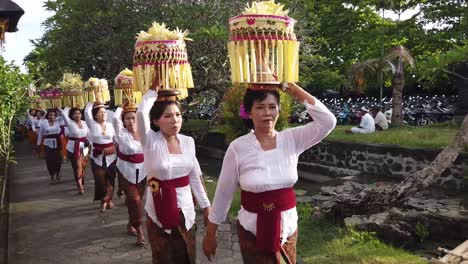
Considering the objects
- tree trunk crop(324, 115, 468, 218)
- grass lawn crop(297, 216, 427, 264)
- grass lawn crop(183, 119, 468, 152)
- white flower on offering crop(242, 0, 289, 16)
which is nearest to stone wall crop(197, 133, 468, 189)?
grass lawn crop(183, 119, 468, 152)

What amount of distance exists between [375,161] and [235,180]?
315 inches

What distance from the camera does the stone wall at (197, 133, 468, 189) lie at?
8906mm

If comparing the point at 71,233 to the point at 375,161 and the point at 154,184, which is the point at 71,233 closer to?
the point at 154,184

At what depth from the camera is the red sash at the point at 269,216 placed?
296cm

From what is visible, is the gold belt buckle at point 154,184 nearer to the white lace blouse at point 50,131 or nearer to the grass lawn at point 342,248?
the grass lawn at point 342,248

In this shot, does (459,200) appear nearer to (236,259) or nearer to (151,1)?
(236,259)

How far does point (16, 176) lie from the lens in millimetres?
12445

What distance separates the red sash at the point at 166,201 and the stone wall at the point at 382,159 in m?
6.81

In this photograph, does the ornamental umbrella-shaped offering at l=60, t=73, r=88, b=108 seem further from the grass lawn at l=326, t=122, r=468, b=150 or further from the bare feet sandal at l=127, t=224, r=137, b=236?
the grass lawn at l=326, t=122, r=468, b=150

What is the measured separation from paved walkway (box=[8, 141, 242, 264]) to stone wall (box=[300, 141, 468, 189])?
4934 mm

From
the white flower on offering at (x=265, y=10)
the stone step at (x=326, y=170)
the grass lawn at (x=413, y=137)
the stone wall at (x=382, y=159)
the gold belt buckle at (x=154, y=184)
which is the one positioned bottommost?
the stone step at (x=326, y=170)

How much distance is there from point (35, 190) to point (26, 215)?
97.1 inches

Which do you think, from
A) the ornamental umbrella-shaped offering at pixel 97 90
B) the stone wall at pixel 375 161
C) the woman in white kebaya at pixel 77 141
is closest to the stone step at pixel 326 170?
the stone wall at pixel 375 161

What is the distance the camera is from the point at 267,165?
2975mm
